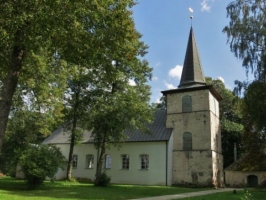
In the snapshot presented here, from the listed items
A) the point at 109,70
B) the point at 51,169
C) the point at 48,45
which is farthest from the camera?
the point at 51,169

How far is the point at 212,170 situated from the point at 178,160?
122 inches

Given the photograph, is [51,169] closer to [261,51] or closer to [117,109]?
[117,109]

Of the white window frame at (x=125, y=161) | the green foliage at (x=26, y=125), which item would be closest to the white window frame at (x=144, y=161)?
the white window frame at (x=125, y=161)

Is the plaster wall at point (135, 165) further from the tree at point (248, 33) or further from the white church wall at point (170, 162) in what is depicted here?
the tree at point (248, 33)

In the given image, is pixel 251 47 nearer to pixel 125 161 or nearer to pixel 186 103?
Answer: pixel 186 103

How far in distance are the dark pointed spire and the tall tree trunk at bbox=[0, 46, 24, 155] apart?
19.6 m

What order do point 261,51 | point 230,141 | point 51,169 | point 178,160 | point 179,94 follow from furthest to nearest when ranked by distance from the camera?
point 230,141 < point 179,94 < point 178,160 < point 261,51 < point 51,169

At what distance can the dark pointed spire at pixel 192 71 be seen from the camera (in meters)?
26.9

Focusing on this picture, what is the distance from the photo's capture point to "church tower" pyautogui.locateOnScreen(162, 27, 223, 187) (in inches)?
950

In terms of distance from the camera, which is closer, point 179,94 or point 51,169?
point 51,169

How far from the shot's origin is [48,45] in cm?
913

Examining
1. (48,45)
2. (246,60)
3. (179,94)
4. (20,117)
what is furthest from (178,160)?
(48,45)

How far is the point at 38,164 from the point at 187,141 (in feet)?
46.4

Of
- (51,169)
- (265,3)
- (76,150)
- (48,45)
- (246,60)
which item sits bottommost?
(51,169)
